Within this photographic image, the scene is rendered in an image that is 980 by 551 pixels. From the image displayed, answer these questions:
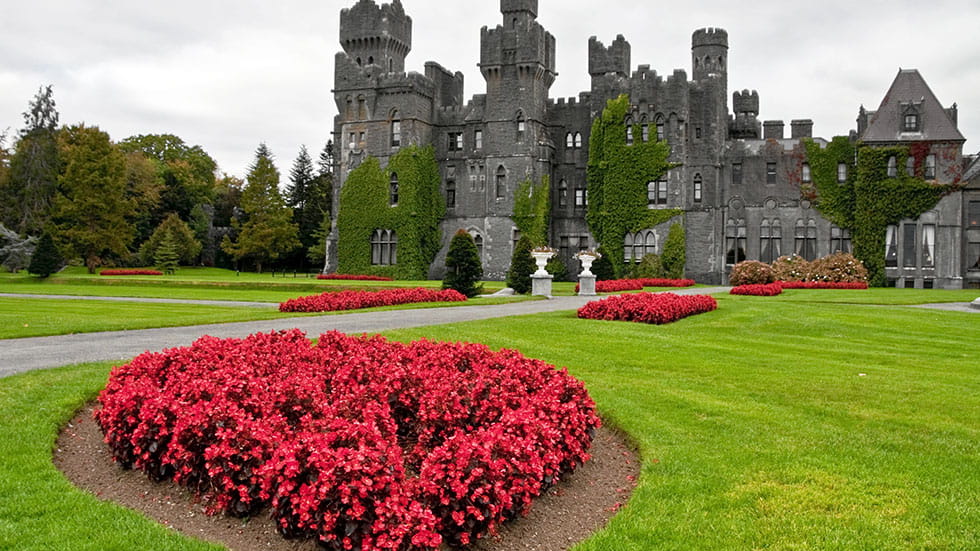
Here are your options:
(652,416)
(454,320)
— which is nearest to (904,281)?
(454,320)

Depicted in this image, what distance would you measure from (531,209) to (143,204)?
4486 centimetres

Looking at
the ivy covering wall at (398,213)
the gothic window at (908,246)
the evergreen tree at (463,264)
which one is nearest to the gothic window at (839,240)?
the gothic window at (908,246)

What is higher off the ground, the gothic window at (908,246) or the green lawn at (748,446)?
the gothic window at (908,246)

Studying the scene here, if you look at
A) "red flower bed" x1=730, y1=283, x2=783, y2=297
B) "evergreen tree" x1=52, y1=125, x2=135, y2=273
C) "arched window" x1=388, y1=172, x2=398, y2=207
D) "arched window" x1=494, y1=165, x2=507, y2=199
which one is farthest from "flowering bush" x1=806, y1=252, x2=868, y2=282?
"evergreen tree" x1=52, y1=125, x2=135, y2=273

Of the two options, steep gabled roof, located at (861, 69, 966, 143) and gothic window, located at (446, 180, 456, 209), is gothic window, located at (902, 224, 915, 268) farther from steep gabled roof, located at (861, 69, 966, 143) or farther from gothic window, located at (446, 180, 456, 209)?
gothic window, located at (446, 180, 456, 209)

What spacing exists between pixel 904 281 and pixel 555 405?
160ft

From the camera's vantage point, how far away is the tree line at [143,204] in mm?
58500

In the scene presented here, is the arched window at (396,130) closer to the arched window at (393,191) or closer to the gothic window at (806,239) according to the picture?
the arched window at (393,191)

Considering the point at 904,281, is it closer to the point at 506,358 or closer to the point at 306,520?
the point at 506,358

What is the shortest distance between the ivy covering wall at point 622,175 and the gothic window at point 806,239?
802 centimetres

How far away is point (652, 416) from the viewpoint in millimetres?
9172

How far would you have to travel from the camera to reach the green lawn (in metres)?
5.85

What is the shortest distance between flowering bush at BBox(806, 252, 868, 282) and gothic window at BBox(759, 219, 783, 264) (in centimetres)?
386

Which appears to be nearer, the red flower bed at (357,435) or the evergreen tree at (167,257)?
the red flower bed at (357,435)
